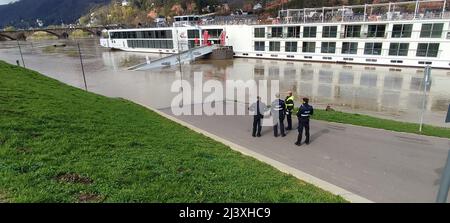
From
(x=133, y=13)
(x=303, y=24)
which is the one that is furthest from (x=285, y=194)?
(x=133, y=13)

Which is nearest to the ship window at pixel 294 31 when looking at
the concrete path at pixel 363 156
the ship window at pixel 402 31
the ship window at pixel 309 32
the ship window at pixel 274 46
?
the ship window at pixel 309 32

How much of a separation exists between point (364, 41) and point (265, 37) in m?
16.1

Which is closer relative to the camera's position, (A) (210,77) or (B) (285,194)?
(B) (285,194)

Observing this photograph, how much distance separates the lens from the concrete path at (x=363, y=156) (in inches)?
264

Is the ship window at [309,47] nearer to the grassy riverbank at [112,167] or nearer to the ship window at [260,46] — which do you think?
the ship window at [260,46]

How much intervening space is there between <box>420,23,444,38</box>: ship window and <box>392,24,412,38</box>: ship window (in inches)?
56.3

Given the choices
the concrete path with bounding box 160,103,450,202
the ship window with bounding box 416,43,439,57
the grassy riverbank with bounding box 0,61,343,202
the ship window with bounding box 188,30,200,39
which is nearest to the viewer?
the grassy riverbank with bounding box 0,61,343,202

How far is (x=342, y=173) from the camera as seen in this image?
294 inches

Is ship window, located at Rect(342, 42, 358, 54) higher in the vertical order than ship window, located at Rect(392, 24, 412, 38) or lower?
lower

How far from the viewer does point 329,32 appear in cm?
4069

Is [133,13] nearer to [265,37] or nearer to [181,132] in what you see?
[265,37]

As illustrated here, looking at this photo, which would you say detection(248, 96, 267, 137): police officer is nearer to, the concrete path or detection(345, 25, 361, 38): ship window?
the concrete path

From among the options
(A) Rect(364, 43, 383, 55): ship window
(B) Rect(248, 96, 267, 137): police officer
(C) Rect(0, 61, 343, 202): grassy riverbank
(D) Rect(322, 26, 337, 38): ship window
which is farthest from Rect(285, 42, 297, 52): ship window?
(C) Rect(0, 61, 343, 202): grassy riverbank

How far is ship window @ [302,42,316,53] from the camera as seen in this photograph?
139 feet
